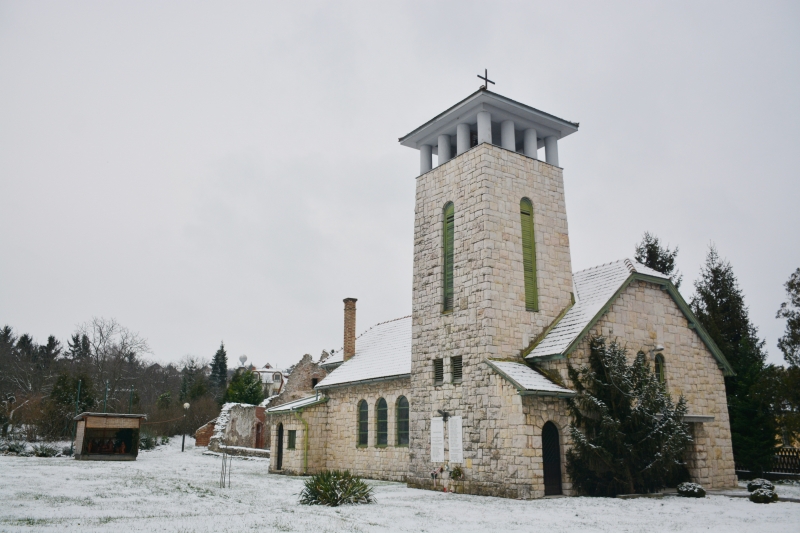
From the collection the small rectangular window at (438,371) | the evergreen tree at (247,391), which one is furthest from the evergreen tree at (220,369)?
the small rectangular window at (438,371)

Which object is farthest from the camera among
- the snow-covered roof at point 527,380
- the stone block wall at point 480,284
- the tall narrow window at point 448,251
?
the tall narrow window at point 448,251

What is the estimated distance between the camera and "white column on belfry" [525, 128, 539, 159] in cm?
2005

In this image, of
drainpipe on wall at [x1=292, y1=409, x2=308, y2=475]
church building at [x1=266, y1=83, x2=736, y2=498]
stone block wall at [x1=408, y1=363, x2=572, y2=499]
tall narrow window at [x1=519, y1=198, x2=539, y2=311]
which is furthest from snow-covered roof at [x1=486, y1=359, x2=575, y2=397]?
drainpipe on wall at [x1=292, y1=409, x2=308, y2=475]

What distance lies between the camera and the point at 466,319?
17812mm

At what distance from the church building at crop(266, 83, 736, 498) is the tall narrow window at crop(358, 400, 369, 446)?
0.88 m

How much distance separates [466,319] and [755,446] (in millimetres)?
12087

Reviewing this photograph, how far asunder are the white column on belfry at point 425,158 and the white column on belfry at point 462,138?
1.91 m

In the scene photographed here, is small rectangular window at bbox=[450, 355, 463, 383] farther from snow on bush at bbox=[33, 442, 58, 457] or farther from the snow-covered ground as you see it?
snow on bush at bbox=[33, 442, 58, 457]

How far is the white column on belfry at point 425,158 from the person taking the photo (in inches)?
854

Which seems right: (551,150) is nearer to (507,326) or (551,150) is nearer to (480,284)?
(480,284)

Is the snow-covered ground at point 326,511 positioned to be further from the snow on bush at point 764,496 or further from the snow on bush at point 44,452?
the snow on bush at point 44,452

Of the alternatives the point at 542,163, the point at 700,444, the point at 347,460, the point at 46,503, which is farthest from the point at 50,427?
the point at 700,444

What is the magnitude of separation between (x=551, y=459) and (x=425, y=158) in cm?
1121

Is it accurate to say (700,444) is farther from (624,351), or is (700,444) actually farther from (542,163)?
(542,163)
